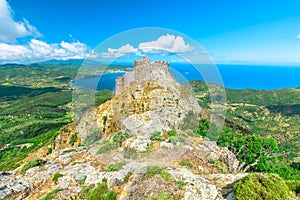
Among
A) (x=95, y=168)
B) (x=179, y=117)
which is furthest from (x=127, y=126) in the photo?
(x=95, y=168)

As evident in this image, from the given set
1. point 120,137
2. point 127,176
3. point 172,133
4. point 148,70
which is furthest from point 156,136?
point 127,176

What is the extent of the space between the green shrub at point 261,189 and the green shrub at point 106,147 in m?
4.36

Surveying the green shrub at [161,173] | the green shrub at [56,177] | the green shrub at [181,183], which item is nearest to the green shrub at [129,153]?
the green shrub at [161,173]

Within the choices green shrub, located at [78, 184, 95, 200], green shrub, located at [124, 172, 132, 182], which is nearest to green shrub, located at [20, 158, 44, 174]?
green shrub, located at [78, 184, 95, 200]

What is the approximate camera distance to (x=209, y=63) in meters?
6.26

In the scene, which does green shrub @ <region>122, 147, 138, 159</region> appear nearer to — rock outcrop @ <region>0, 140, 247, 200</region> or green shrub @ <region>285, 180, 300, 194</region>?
rock outcrop @ <region>0, 140, 247, 200</region>

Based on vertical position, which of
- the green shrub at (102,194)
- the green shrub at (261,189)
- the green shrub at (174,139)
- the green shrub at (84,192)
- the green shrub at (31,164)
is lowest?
the green shrub at (31,164)

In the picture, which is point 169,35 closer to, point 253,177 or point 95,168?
point 253,177

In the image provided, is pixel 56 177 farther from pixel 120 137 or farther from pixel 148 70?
pixel 148 70

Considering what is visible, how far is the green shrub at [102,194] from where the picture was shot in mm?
7082

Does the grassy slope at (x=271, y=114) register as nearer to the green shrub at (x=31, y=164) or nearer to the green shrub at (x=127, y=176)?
the green shrub at (x=31, y=164)

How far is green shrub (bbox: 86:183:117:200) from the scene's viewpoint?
23.2ft

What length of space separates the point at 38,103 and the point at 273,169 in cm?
19396

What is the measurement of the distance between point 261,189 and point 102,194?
18.7 feet
